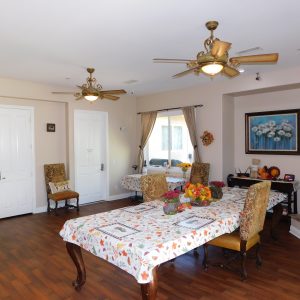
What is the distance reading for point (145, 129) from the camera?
7.49m

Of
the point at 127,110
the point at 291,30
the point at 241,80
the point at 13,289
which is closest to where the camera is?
the point at 13,289

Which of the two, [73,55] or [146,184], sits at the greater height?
[73,55]

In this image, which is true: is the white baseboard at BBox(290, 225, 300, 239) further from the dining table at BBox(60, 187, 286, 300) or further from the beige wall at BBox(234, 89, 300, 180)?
the dining table at BBox(60, 187, 286, 300)

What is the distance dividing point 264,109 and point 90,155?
4.16 meters

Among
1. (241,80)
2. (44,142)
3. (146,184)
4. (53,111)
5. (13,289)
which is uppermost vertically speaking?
(241,80)

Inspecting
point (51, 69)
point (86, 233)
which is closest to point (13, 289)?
point (86, 233)

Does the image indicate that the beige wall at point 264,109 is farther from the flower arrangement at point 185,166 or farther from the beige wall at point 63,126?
the beige wall at point 63,126

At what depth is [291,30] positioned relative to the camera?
10.9 feet

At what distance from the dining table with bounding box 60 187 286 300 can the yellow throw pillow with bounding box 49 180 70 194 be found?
128 inches

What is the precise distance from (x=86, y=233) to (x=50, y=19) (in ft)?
7.32

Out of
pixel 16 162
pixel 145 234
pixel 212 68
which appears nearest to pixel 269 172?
pixel 212 68

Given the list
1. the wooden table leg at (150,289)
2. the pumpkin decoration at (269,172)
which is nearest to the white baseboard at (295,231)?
the pumpkin decoration at (269,172)

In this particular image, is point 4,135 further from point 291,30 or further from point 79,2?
point 291,30

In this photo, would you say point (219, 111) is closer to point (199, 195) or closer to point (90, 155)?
point (199, 195)
